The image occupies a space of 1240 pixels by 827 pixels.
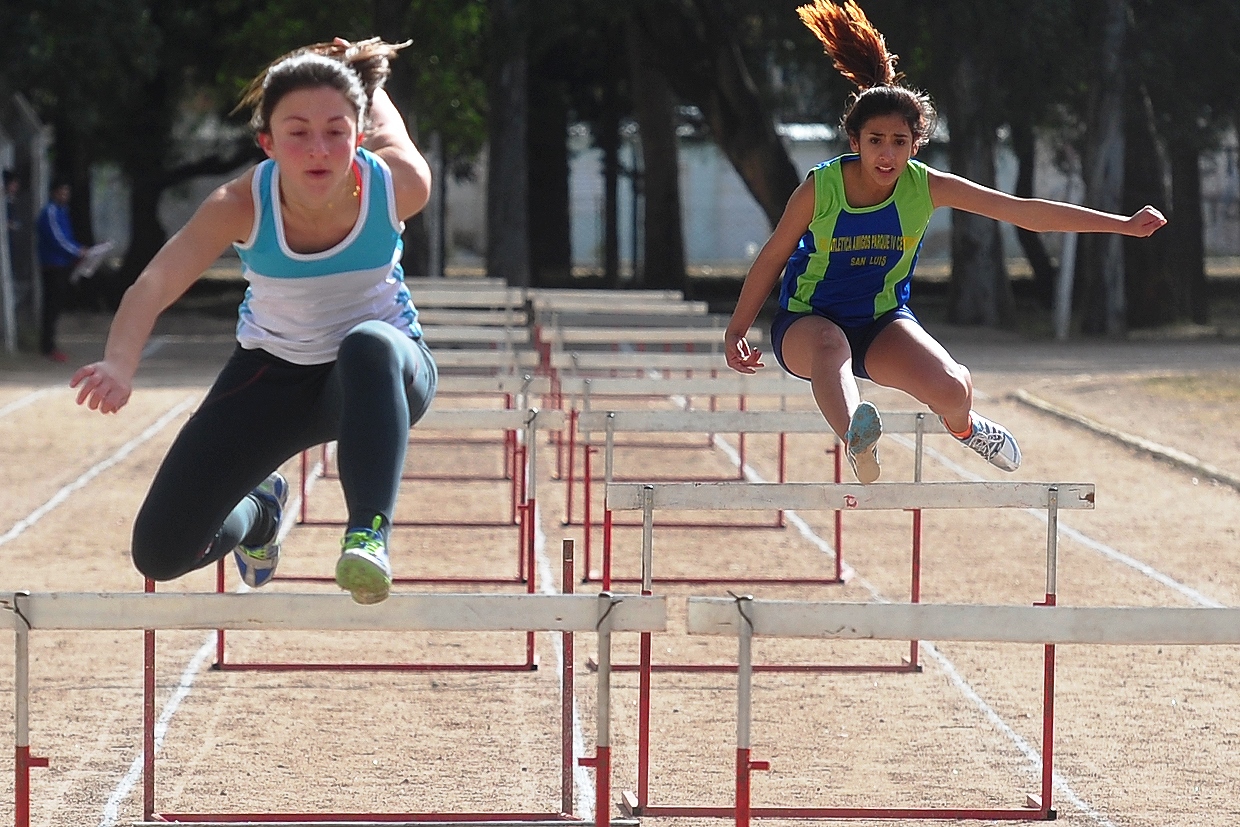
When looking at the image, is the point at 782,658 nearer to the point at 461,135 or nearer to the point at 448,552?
the point at 448,552

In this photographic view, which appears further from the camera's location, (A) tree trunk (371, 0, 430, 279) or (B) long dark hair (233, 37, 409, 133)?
(A) tree trunk (371, 0, 430, 279)

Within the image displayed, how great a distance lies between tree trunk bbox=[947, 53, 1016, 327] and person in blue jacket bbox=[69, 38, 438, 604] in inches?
797

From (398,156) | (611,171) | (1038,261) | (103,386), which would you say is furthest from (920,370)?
(611,171)

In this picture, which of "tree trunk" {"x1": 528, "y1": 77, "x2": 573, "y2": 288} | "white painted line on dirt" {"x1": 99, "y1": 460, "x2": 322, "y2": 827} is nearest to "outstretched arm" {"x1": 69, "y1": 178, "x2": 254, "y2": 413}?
"white painted line on dirt" {"x1": 99, "y1": 460, "x2": 322, "y2": 827}

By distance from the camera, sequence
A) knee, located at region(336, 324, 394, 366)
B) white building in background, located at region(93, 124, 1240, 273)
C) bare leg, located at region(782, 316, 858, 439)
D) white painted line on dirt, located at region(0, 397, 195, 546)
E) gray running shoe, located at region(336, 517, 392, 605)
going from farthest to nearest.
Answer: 1. white building in background, located at region(93, 124, 1240, 273)
2. white painted line on dirt, located at region(0, 397, 195, 546)
3. bare leg, located at region(782, 316, 858, 439)
4. knee, located at region(336, 324, 394, 366)
5. gray running shoe, located at region(336, 517, 392, 605)

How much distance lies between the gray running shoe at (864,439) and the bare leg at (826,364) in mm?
79

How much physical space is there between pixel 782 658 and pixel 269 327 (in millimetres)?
3983

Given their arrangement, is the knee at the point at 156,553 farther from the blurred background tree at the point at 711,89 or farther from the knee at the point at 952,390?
the blurred background tree at the point at 711,89

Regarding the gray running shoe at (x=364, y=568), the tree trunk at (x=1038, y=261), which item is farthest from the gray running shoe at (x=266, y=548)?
the tree trunk at (x=1038, y=261)

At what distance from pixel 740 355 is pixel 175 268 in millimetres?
2041

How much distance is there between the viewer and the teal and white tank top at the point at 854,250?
18.3ft

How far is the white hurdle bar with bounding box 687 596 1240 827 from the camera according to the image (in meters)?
3.95

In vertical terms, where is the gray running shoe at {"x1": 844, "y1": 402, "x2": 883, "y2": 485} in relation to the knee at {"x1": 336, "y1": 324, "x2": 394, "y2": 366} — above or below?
below

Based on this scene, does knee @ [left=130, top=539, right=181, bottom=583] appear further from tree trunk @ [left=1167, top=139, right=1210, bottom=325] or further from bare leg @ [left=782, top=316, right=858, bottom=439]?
tree trunk @ [left=1167, top=139, right=1210, bottom=325]
